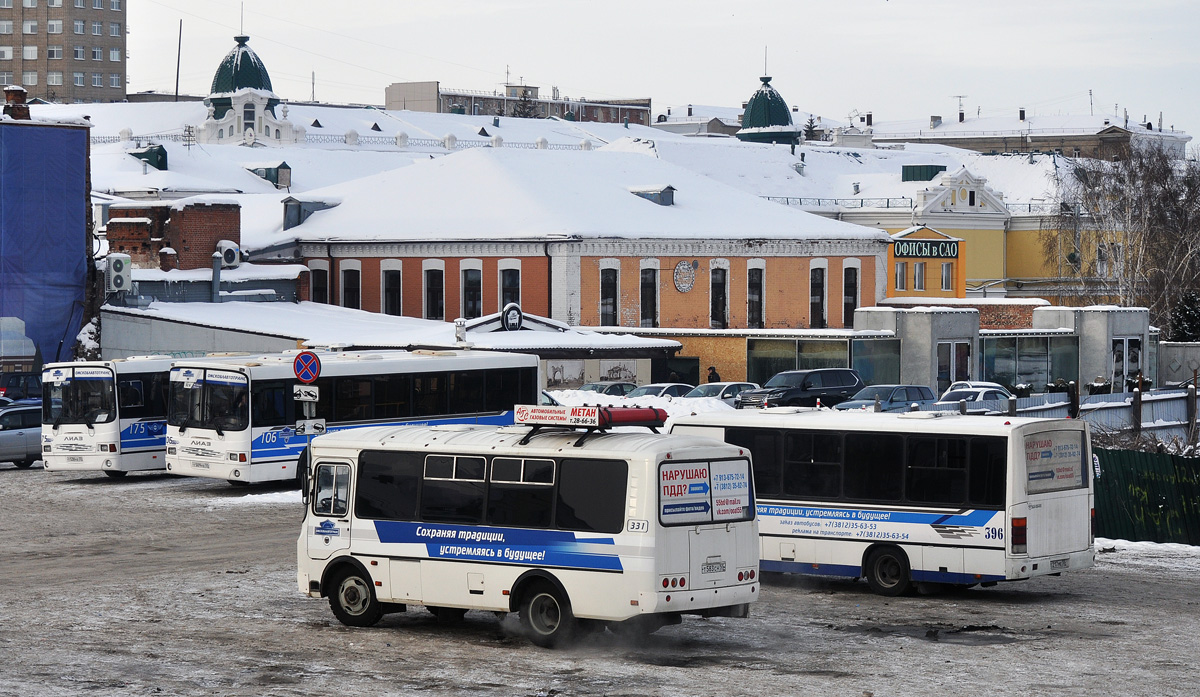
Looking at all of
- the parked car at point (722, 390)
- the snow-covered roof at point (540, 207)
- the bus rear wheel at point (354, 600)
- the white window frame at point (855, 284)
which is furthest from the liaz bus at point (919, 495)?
the white window frame at point (855, 284)

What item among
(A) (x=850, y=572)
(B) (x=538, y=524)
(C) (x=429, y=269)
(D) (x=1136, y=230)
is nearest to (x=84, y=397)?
(A) (x=850, y=572)

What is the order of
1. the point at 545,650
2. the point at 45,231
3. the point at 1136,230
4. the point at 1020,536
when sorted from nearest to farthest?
the point at 545,650
the point at 1020,536
the point at 45,231
the point at 1136,230

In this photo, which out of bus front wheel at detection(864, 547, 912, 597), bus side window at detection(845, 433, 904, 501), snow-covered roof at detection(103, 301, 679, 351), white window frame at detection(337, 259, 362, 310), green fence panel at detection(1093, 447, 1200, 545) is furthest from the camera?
white window frame at detection(337, 259, 362, 310)

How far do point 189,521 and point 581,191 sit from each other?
36516mm

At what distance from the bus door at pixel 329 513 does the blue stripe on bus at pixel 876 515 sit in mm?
6096

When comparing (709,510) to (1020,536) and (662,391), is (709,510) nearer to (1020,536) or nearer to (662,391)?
(1020,536)

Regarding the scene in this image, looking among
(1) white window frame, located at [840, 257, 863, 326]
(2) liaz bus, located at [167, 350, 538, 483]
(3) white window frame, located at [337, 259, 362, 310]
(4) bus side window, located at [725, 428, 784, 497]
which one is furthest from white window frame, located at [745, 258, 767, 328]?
(4) bus side window, located at [725, 428, 784, 497]

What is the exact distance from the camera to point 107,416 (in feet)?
107

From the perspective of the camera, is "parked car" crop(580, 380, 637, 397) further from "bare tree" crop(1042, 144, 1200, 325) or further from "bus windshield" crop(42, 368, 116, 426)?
"bare tree" crop(1042, 144, 1200, 325)

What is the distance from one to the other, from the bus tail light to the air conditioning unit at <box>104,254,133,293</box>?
35474 mm

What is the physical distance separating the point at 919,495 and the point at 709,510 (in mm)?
5113

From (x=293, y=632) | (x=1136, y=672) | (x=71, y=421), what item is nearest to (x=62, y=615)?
(x=293, y=632)

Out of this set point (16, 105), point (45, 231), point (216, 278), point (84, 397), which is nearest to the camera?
point (84, 397)

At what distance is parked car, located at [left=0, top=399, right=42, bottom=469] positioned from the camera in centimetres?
3572
